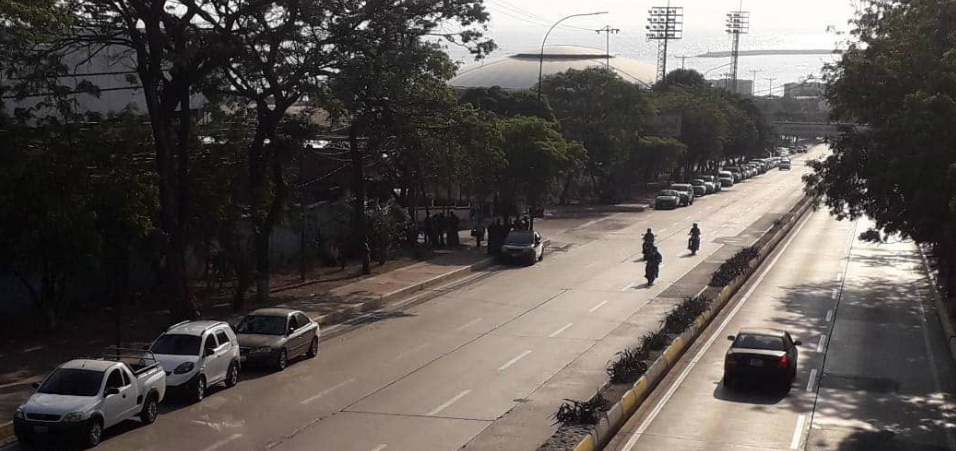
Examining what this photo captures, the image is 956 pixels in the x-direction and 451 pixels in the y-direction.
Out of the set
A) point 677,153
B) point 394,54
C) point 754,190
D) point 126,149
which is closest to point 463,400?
point 126,149

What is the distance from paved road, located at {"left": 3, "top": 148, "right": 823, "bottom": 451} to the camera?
19.5 metres

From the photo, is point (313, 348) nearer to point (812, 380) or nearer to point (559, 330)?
point (559, 330)

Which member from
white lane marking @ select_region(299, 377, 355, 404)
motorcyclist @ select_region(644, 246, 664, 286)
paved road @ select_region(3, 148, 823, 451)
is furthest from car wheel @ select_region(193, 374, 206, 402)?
motorcyclist @ select_region(644, 246, 664, 286)

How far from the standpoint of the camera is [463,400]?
22.6 meters

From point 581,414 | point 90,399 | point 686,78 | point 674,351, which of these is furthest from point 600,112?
point 686,78

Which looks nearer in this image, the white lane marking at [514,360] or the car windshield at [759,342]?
the car windshield at [759,342]

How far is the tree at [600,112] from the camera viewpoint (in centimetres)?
7894

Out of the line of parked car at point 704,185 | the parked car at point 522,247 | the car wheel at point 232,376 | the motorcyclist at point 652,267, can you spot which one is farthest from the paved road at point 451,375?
the line of parked car at point 704,185

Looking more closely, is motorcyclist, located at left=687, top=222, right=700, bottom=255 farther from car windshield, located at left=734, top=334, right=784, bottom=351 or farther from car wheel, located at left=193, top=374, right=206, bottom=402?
car wheel, located at left=193, top=374, right=206, bottom=402

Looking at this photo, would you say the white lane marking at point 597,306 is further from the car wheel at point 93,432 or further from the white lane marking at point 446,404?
the car wheel at point 93,432

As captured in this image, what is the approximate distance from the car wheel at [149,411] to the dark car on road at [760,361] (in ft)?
39.9

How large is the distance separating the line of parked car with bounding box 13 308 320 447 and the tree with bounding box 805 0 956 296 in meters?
14.8

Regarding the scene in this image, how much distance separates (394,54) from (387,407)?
1511cm

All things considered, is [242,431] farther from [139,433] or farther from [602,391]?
[602,391]
